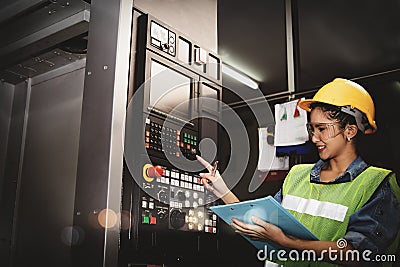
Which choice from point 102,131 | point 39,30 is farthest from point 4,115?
point 102,131

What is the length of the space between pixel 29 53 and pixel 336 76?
999 mm

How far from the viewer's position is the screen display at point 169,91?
1424mm

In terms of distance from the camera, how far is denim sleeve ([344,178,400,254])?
138 cm

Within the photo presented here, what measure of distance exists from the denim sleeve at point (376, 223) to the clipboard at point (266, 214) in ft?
0.42

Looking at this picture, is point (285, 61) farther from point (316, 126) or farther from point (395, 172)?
point (395, 172)

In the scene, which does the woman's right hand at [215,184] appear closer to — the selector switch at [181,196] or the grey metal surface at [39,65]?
the selector switch at [181,196]

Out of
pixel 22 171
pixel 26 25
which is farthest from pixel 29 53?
pixel 22 171

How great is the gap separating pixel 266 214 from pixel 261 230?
3.2 inches

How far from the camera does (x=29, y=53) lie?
4.97 ft

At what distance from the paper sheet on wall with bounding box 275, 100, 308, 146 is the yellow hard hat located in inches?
4.8

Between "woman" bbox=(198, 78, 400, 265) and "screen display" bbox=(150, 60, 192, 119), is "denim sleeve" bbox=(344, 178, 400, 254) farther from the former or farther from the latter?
"screen display" bbox=(150, 60, 192, 119)

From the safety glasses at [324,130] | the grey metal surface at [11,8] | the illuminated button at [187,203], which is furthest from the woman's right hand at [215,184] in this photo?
the grey metal surface at [11,8]

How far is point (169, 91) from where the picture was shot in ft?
4.86

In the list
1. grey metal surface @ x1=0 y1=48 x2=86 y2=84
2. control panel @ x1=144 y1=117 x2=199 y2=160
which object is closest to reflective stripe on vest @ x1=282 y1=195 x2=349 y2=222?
control panel @ x1=144 y1=117 x2=199 y2=160
